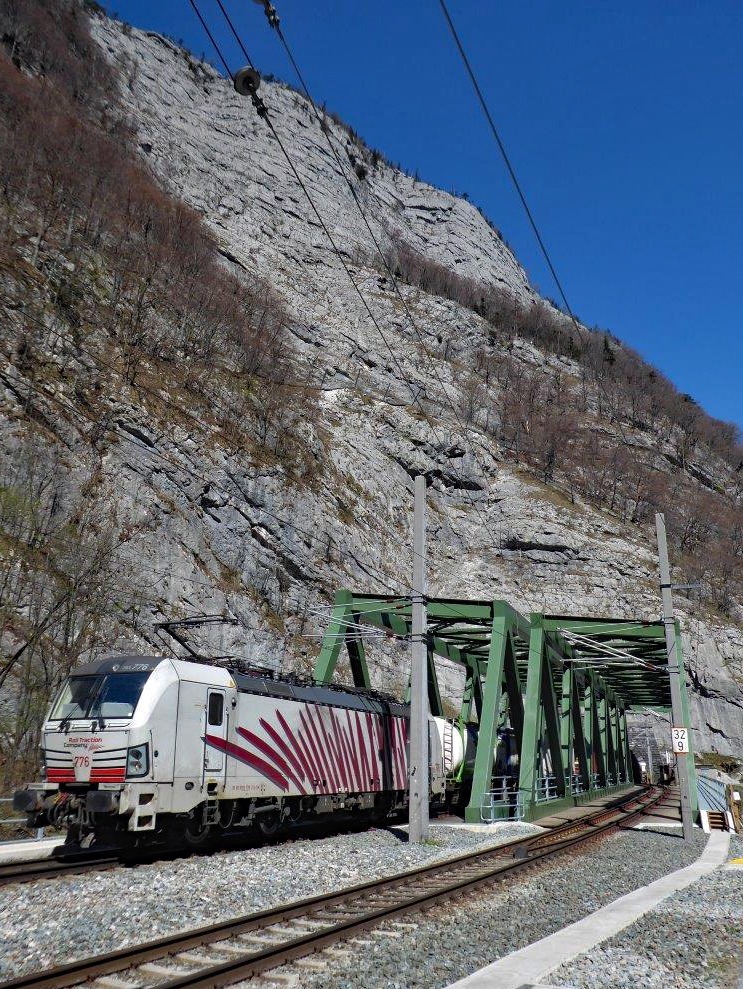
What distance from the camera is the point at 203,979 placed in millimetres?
6367

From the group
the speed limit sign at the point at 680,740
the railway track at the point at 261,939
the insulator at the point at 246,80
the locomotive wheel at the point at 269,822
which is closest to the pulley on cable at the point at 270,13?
the insulator at the point at 246,80

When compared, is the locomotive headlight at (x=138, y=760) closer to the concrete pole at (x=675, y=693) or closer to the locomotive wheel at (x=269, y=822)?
the locomotive wheel at (x=269, y=822)

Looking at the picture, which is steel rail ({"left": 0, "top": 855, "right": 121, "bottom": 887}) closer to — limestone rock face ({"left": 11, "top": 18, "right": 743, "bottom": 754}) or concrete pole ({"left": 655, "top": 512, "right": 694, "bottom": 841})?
limestone rock face ({"left": 11, "top": 18, "right": 743, "bottom": 754})

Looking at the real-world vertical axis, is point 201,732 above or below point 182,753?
above

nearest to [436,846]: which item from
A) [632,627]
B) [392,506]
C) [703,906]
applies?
[703,906]

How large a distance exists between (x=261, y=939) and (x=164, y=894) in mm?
2650

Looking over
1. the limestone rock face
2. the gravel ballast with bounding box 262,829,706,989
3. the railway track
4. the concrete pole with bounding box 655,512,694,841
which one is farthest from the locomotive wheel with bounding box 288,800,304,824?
the concrete pole with bounding box 655,512,694,841

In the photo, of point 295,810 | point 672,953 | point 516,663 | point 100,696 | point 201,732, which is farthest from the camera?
point 516,663

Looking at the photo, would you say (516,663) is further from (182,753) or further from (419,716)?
(182,753)

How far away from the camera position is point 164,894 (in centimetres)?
1009

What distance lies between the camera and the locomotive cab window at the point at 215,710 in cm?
1465

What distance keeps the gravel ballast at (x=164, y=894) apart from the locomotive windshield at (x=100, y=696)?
9.14 feet

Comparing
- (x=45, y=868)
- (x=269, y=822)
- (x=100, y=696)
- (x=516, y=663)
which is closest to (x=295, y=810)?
(x=269, y=822)

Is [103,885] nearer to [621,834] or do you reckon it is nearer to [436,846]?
[436,846]
